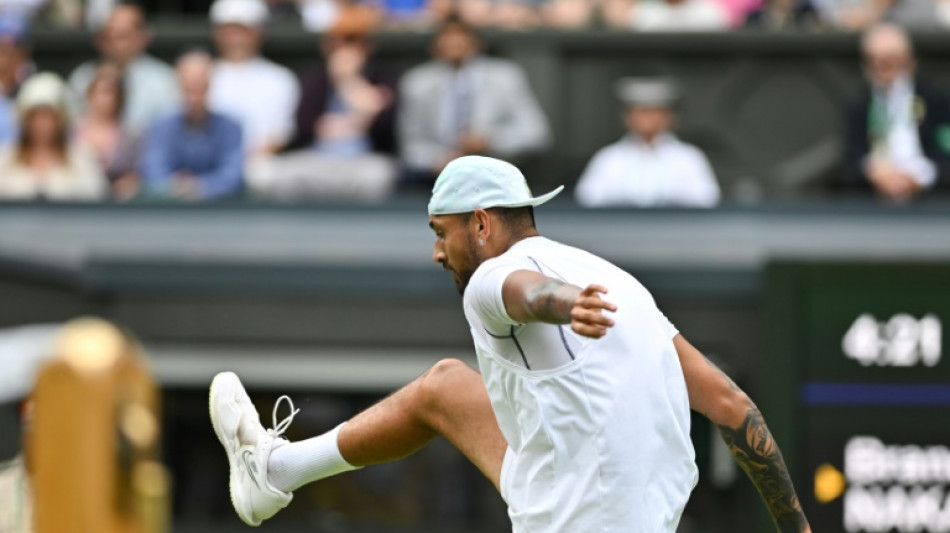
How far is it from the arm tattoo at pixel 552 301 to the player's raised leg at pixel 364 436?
1.11 meters

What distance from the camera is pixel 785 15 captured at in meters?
11.5

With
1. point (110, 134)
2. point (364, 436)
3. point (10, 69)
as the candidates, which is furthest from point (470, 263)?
point (10, 69)

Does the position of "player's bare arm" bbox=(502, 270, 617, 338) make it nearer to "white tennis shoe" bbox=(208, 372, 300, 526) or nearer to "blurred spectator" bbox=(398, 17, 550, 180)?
"white tennis shoe" bbox=(208, 372, 300, 526)

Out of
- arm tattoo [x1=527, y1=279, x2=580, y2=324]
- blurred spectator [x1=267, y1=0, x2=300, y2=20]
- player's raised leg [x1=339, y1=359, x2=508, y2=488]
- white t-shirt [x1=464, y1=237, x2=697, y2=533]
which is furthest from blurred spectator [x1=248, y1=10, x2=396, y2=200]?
arm tattoo [x1=527, y1=279, x2=580, y2=324]

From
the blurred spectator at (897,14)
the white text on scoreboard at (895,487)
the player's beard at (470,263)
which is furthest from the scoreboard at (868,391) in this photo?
the player's beard at (470,263)

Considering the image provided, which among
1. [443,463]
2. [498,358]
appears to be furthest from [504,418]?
[443,463]

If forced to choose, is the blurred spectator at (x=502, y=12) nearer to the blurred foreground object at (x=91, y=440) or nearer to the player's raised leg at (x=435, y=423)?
the player's raised leg at (x=435, y=423)

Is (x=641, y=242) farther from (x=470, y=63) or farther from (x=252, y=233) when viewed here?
(x=252, y=233)

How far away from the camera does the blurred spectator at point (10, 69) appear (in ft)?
36.9

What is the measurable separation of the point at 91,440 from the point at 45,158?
26.4 ft

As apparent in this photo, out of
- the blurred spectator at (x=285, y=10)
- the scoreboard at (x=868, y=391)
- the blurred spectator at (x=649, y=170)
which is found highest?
the blurred spectator at (x=285, y=10)

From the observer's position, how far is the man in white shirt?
4.88m

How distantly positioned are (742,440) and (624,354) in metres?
0.59

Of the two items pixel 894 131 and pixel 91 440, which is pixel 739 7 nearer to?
pixel 894 131
